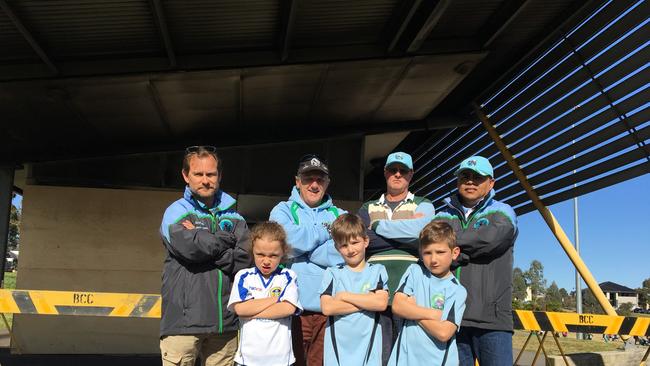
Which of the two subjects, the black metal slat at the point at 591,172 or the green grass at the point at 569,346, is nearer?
the black metal slat at the point at 591,172

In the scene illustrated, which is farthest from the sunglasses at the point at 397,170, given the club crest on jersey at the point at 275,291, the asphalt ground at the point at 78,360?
the asphalt ground at the point at 78,360

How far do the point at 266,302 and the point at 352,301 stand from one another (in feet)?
1.71

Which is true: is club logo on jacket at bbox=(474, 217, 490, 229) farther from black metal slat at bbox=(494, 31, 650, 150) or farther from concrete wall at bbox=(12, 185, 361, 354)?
concrete wall at bbox=(12, 185, 361, 354)

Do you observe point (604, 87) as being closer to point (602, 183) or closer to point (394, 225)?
point (602, 183)

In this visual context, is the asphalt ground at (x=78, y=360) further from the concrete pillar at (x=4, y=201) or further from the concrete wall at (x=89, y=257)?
the concrete pillar at (x=4, y=201)

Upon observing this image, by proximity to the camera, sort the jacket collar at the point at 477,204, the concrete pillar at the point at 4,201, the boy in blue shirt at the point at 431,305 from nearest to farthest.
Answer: the boy in blue shirt at the point at 431,305, the jacket collar at the point at 477,204, the concrete pillar at the point at 4,201

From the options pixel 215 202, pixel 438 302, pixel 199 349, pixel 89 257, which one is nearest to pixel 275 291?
pixel 199 349

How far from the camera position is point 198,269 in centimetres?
345

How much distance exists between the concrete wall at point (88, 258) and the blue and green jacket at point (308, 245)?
8327 mm

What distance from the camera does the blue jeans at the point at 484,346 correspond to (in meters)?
3.40

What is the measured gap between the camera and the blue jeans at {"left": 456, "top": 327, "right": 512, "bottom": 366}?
3.40 meters

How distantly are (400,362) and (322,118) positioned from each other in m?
8.15

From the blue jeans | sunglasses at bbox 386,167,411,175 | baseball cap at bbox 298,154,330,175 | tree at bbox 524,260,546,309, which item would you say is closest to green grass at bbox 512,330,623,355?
the blue jeans

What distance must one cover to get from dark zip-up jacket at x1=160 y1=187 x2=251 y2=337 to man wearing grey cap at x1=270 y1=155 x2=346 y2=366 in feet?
1.12
